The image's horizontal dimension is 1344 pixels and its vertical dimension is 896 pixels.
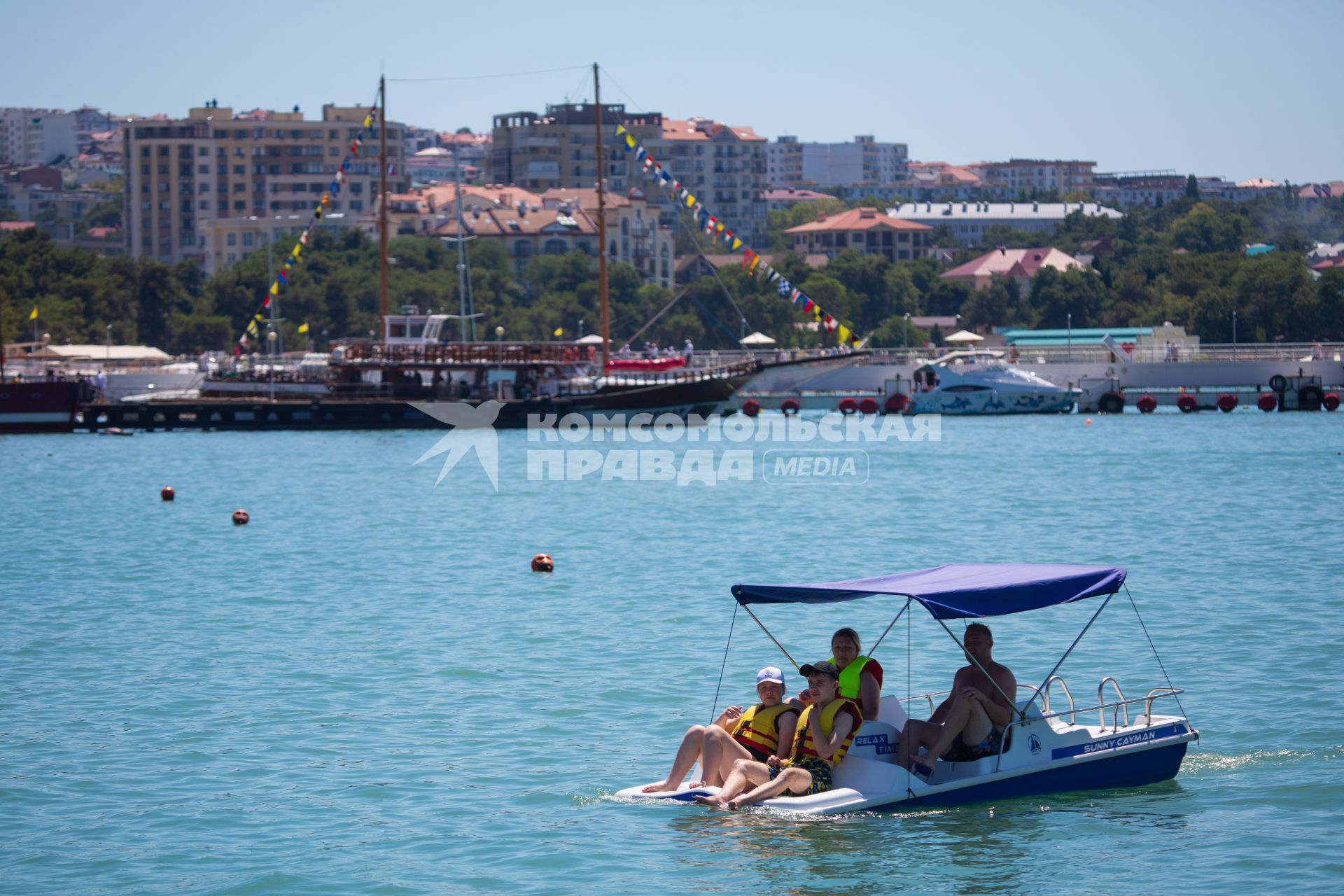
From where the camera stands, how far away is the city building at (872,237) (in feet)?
581

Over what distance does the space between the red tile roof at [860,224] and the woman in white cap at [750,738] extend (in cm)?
16667

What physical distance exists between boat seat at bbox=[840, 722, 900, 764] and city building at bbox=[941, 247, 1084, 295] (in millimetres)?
134222

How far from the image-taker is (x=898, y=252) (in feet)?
584

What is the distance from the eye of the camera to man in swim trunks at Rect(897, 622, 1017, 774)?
1245 centimetres

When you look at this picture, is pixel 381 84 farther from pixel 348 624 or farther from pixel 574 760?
pixel 574 760

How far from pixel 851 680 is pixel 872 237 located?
16855cm

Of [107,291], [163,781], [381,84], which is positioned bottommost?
[163,781]

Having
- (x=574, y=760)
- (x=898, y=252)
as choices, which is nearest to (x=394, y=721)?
(x=574, y=760)

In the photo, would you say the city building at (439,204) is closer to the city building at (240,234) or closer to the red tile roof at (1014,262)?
the city building at (240,234)

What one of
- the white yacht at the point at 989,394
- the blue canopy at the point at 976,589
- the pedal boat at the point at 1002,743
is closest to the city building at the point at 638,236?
the white yacht at the point at 989,394

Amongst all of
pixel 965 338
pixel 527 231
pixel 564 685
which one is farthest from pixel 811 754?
pixel 527 231

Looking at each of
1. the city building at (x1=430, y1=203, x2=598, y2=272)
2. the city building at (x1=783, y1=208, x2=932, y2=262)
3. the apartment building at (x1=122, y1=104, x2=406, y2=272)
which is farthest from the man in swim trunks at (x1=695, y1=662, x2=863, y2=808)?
the city building at (x1=783, y1=208, x2=932, y2=262)

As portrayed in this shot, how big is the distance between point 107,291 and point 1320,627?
320ft

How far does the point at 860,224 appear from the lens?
17875 cm
